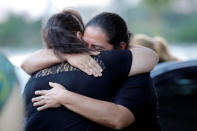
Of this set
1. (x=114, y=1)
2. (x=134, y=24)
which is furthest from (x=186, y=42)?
(x=114, y=1)

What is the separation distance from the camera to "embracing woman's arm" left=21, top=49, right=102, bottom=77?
2.13 metres

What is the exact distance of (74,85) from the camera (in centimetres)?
212

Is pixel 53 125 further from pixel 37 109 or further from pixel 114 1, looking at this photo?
pixel 114 1

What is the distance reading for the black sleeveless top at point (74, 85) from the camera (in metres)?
2.12

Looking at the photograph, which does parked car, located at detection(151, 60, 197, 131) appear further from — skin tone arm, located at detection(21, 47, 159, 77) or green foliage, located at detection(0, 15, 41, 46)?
green foliage, located at detection(0, 15, 41, 46)

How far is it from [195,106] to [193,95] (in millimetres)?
245

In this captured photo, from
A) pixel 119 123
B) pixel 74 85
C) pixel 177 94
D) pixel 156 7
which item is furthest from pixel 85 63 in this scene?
pixel 156 7

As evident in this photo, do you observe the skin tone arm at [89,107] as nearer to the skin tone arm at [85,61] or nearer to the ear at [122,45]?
the skin tone arm at [85,61]

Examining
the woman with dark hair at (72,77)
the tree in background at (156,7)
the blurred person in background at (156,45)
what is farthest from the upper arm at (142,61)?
the tree in background at (156,7)

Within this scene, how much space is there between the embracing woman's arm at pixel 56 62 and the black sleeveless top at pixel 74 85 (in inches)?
0.9

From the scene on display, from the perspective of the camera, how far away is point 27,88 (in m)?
2.24

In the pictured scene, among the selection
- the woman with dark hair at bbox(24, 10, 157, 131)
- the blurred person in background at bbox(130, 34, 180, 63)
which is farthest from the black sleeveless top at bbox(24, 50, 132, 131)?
the blurred person in background at bbox(130, 34, 180, 63)

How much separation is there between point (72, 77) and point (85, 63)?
10 centimetres

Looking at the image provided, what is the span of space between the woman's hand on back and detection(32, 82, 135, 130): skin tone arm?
0.13m
